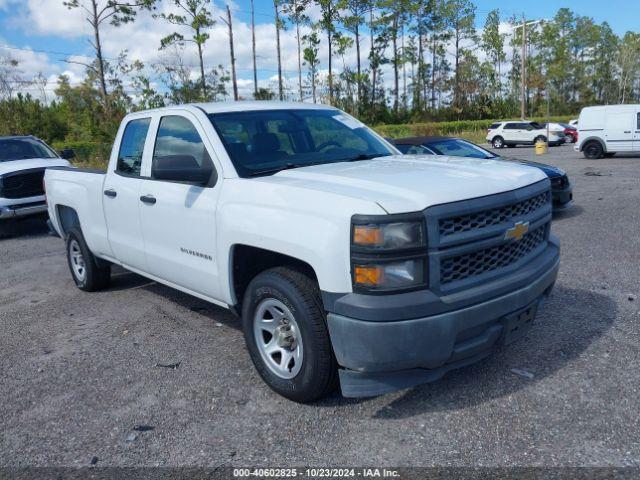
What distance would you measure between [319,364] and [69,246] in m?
4.38

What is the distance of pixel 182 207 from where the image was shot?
4078 mm

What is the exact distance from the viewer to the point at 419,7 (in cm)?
5922

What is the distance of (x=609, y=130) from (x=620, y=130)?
356mm

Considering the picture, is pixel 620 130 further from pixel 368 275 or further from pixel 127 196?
pixel 368 275

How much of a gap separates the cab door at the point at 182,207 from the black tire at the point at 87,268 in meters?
1.54

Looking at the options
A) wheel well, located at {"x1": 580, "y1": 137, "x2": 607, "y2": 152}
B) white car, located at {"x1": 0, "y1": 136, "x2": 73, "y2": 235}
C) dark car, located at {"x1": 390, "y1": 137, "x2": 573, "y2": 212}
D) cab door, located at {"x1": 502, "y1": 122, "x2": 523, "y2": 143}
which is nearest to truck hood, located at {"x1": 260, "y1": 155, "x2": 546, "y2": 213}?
dark car, located at {"x1": 390, "y1": 137, "x2": 573, "y2": 212}

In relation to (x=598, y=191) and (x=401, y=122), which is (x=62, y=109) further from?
(x=598, y=191)

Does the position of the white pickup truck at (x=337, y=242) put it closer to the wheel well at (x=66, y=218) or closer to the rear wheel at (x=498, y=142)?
the wheel well at (x=66, y=218)

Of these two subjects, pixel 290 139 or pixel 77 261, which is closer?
pixel 290 139

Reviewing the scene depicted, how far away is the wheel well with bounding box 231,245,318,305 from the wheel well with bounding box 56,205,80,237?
314 centimetres

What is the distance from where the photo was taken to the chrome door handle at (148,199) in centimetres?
443

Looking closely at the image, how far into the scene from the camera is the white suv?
32.8 m

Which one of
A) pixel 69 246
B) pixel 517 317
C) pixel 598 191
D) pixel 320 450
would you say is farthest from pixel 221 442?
pixel 598 191

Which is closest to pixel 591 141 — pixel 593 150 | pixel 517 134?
pixel 593 150
